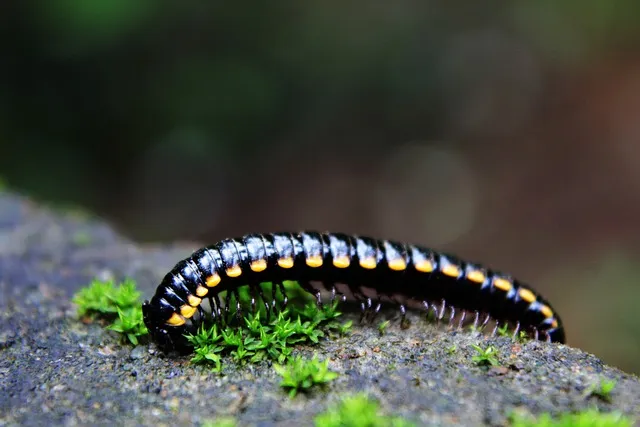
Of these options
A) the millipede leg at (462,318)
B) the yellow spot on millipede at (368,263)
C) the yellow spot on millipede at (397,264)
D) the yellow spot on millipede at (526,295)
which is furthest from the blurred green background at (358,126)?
the yellow spot on millipede at (368,263)

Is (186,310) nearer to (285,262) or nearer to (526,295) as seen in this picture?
(285,262)

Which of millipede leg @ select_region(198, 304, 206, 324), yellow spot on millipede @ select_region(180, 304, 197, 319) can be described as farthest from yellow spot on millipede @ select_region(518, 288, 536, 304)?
yellow spot on millipede @ select_region(180, 304, 197, 319)

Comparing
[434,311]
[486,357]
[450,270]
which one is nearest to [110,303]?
[434,311]

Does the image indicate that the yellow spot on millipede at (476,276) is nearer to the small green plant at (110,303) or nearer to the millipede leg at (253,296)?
the millipede leg at (253,296)

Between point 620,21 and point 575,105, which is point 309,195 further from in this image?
point 620,21

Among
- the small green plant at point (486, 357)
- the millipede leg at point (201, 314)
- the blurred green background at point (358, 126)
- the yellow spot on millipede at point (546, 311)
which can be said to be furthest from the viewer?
the blurred green background at point (358, 126)

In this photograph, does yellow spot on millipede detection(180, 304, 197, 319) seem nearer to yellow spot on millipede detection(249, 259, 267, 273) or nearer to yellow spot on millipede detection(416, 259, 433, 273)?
yellow spot on millipede detection(249, 259, 267, 273)
